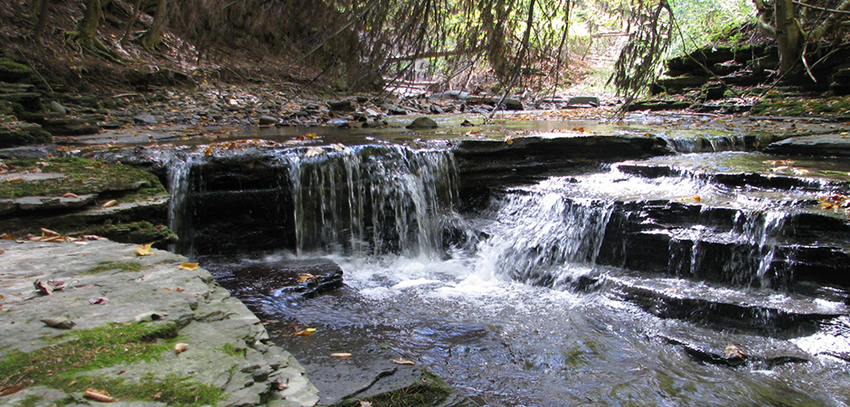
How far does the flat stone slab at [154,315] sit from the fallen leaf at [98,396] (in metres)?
0.08

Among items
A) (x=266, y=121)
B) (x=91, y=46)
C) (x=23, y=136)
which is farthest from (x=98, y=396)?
(x=91, y=46)

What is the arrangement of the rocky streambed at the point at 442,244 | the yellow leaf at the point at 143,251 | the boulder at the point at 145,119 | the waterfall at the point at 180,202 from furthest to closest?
the boulder at the point at 145,119 < the waterfall at the point at 180,202 < the rocky streambed at the point at 442,244 < the yellow leaf at the point at 143,251

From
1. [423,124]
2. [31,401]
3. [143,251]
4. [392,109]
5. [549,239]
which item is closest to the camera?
[31,401]

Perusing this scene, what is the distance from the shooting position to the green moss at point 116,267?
263 cm

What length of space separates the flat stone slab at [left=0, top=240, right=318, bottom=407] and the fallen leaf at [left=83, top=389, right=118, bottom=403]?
0.08 metres

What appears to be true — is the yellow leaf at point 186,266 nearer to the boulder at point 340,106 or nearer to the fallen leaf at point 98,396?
the fallen leaf at point 98,396

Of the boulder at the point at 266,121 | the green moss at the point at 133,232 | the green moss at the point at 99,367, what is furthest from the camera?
the boulder at the point at 266,121

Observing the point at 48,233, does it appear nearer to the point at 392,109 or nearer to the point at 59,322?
the point at 59,322

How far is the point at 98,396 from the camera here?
59.6 inches

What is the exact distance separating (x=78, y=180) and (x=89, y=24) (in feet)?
30.8

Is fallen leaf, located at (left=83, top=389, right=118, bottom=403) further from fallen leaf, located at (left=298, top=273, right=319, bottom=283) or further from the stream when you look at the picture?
fallen leaf, located at (left=298, top=273, right=319, bottom=283)

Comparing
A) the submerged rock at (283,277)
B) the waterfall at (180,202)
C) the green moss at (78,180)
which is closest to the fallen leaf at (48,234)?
the green moss at (78,180)

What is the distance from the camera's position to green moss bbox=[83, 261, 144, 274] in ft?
8.62

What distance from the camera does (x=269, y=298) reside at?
4.38 metres
